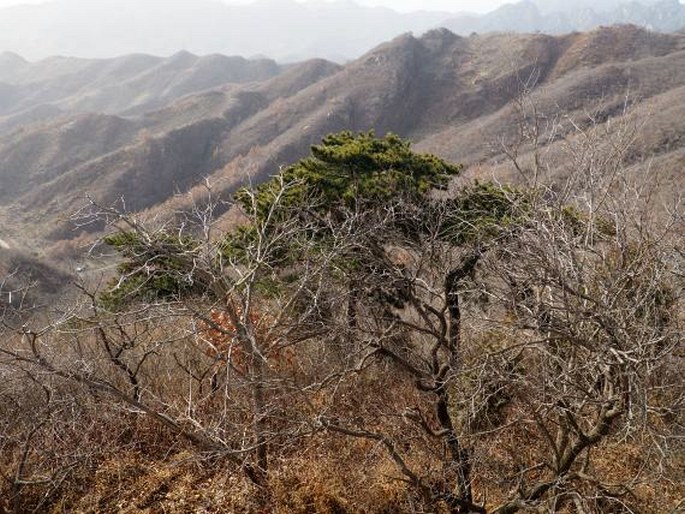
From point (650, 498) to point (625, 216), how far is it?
435 centimetres

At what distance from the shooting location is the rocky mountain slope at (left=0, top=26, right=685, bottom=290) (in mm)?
38750

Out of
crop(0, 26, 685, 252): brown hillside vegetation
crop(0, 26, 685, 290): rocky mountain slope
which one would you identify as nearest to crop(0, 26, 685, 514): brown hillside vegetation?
crop(0, 26, 685, 290): rocky mountain slope

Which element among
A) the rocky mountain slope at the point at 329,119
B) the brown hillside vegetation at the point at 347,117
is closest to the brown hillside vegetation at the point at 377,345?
the rocky mountain slope at the point at 329,119

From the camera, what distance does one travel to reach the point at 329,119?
160 feet

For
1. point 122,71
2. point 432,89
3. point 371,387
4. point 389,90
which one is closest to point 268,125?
point 389,90

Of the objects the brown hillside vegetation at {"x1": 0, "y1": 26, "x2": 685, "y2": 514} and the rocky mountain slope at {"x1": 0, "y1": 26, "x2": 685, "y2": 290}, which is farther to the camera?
the rocky mountain slope at {"x1": 0, "y1": 26, "x2": 685, "y2": 290}

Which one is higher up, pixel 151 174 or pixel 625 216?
pixel 625 216

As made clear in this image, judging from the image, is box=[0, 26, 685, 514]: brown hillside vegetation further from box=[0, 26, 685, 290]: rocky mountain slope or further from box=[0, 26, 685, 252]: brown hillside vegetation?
box=[0, 26, 685, 252]: brown hillside vegetation

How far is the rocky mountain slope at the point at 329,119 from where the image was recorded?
38.8m

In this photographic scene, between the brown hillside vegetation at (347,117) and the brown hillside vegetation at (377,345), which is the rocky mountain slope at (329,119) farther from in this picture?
the brown hillside vegetation at (377,345)

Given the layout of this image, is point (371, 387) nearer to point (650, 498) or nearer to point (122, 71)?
point (650, 498)

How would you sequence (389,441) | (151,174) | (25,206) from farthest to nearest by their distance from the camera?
(151,174) < (25,206) < (389,441)

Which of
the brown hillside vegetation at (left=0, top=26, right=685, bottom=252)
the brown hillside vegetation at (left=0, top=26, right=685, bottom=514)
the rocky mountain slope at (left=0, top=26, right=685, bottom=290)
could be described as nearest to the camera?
the brown hillside vegetation at (left=0, top=26, right=685, bottom=514)

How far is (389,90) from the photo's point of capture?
5272 centimetres
